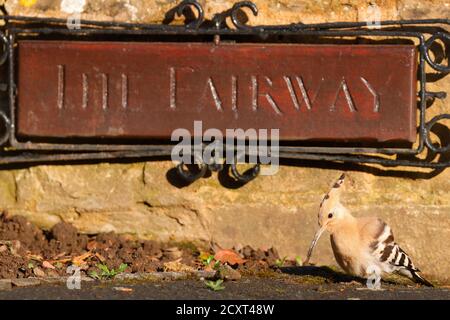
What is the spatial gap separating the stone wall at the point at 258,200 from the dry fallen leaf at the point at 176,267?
300mm

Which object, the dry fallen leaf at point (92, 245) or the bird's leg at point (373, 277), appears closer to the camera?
the bird's leg at point (373, 277)

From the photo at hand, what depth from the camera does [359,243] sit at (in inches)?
271

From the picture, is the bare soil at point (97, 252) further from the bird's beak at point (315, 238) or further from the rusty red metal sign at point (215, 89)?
the rusty red metal sign at point (215, 89)

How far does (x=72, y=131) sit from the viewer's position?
7.05 m

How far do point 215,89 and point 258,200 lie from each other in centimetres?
Result: 77

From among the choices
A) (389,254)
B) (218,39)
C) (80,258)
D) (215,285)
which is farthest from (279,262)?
(218,39)

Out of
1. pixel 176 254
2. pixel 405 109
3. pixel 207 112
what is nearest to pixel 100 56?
pixel 207 112

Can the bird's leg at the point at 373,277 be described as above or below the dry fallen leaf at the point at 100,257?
below

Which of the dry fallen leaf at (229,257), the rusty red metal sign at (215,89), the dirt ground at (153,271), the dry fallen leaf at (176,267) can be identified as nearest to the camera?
the dirt ground at (153,271)

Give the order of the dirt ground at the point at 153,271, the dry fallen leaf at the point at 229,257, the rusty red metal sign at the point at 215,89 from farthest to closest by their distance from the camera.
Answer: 1. the dry fallen leaf at the point at 229,257
2. the rusty red metal sign at the point at 215,89
3. the dirt ground at the point at 153,271

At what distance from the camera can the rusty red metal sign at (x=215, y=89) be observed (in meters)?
7.05

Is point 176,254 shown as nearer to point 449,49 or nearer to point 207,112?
point 207,112

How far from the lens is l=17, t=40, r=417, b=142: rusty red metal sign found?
705cm

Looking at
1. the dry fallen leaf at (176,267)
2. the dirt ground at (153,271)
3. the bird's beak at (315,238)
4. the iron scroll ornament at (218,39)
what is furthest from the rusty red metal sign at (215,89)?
the dry fallen leaf at (176,267)
